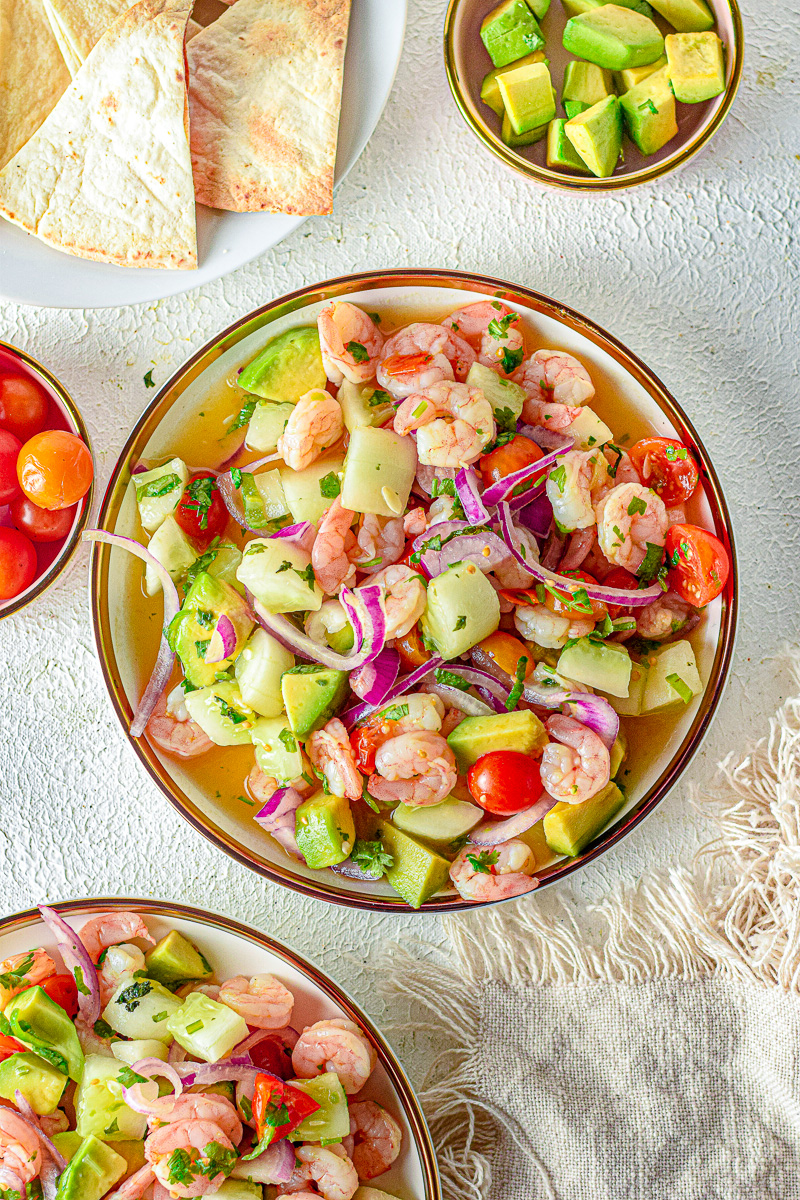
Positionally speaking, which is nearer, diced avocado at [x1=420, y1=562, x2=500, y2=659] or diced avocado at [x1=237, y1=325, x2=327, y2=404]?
diced avocado at [x1=420, y1=562, x2=500, y2=659]

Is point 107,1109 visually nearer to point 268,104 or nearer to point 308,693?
point 308,693

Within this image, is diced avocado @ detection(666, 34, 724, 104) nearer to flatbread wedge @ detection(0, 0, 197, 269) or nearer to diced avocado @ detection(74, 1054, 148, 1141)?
flatbread wedge @ detection(0, 0, 197, 269)

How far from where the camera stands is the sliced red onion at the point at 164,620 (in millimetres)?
2002

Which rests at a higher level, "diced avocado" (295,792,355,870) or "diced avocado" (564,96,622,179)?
"diced avocado" (564,96,622,179)

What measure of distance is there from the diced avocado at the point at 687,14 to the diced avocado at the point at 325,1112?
2.52 metres

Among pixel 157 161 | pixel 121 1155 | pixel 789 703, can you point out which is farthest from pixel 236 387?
pixel 121 1155

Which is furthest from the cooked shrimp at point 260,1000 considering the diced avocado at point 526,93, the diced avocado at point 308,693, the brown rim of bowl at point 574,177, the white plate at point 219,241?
the diced avocado at point 526,93

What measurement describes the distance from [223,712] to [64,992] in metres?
0.73

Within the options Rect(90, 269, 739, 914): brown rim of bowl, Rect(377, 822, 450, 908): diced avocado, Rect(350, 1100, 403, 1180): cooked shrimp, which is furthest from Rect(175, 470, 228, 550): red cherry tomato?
Rect(350, 1100, 403, 1180): cooked shrimp

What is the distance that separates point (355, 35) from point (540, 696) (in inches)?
61.7

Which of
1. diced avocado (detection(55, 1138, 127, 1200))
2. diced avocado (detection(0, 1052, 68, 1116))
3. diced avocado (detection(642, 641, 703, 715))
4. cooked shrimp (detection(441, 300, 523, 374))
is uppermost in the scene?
cooked shrimp (detection(441, 300, 523, 374))

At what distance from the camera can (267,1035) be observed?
1915 millimetres

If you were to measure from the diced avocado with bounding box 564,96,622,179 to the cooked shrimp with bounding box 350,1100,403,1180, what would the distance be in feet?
7.25

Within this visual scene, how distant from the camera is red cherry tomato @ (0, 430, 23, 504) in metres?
2.12
